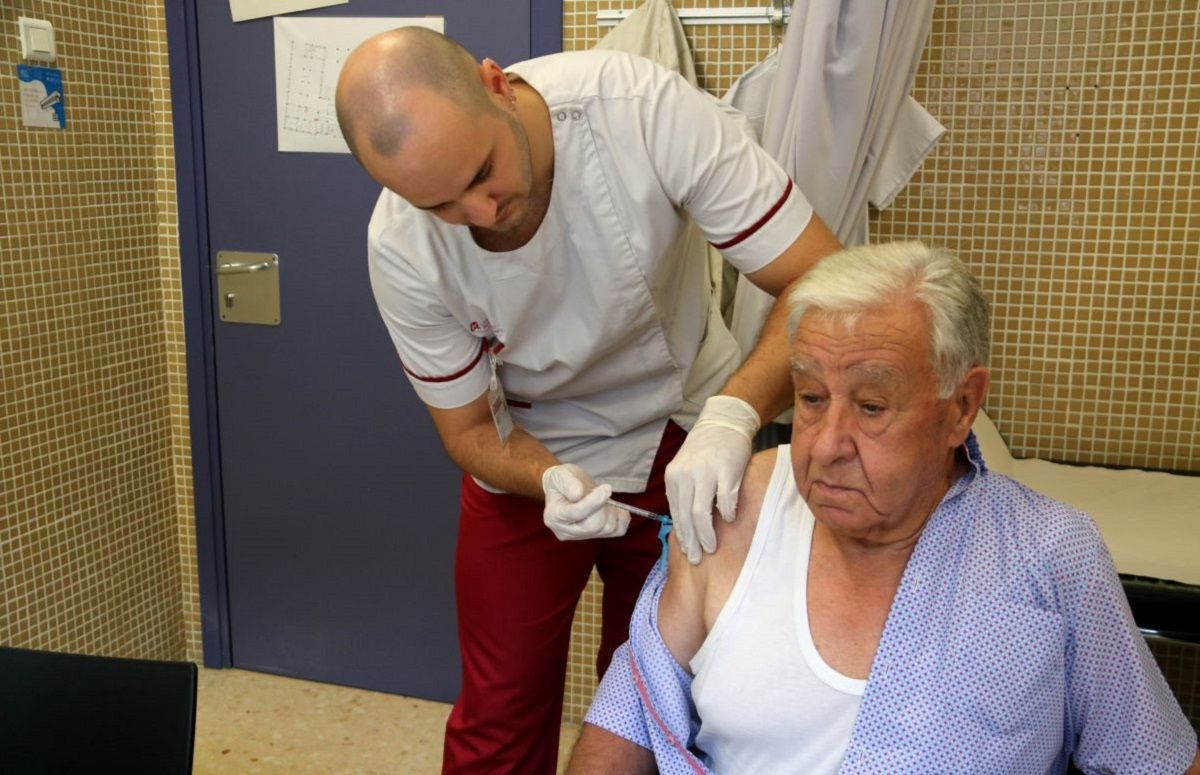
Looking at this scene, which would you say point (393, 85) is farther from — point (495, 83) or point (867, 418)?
point (867, 418)

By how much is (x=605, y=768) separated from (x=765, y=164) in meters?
0.87

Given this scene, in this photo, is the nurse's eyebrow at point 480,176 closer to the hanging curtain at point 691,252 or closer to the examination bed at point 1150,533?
the hanging curtain at point 691,252

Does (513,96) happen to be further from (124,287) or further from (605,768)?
(124,287)

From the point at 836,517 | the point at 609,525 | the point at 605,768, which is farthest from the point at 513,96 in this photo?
the point at 605,768

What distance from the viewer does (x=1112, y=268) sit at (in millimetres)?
2488

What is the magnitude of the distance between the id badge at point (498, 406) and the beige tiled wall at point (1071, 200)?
105 centimetres

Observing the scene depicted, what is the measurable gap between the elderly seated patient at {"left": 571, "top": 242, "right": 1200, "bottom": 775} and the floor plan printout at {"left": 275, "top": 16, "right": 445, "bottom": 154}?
1.81 meters

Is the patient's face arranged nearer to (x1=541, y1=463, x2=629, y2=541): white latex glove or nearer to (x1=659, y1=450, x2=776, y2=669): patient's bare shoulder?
(x1=659, y1=450, x2=776, y2=669): patient's bare shoulder

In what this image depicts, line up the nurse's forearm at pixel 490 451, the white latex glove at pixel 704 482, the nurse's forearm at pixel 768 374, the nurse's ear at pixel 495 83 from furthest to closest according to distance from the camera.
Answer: the nurse's forearm at pixel 490 451, the nurse's forearm at pixel 768 374, the nurse's ear at pixel 495 83, the white latex glove at pixel 704 482

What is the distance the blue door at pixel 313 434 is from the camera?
290 cm

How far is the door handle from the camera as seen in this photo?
9.75 ft

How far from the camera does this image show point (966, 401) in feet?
4.29

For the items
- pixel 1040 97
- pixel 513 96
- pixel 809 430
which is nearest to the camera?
pixel 809 430

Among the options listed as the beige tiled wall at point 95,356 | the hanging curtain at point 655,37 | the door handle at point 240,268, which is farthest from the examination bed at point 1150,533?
the beige tiled wall at point 95,356
